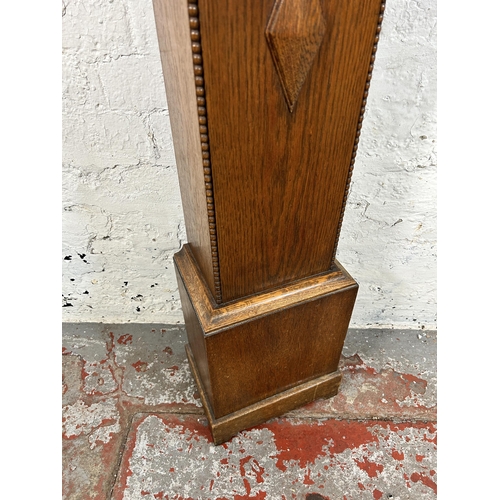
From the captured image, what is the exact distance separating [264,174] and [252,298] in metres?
0.34

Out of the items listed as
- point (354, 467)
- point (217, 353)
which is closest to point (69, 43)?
point (217, 353)

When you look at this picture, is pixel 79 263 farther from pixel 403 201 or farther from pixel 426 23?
pixel 426 23

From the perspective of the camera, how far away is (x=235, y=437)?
1243 mm

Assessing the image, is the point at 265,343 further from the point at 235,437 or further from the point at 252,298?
the point at 235,437

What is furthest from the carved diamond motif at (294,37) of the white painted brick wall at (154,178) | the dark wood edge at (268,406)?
the dark wood edge at (268,406)

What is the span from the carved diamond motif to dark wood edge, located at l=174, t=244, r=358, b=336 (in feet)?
1.67

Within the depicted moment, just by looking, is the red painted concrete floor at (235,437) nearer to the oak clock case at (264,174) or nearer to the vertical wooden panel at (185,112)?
the oak clock case at (264,174)

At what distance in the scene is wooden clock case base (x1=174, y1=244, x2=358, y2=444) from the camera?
0.96m

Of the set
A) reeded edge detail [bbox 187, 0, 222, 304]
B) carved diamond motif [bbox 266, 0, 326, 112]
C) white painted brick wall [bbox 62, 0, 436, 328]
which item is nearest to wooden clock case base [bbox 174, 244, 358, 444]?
reeded edge detail [bbox 187, 0, 222, 304]

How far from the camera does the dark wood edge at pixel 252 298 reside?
94cm

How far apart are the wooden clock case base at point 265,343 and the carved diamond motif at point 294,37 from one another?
528 millimetres

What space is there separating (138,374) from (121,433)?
219mm

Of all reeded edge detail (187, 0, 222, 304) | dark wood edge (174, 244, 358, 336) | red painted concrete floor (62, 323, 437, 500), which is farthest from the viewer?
red painted concrete floor (62, 323, 437, 500)

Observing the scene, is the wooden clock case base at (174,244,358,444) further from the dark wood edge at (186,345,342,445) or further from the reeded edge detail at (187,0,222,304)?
the reeded edge detail at (187,0,222,304)
